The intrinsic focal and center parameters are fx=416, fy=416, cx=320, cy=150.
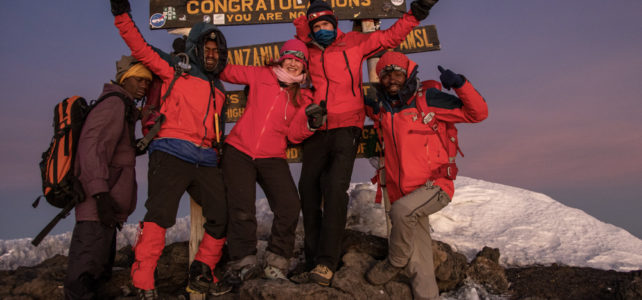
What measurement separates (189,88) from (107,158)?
1.34 metres

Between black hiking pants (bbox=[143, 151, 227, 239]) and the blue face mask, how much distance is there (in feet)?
7.65

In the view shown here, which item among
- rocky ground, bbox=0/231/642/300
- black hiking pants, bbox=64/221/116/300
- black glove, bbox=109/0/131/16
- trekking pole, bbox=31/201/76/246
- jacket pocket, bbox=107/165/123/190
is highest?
black glove, bbox=109/0/131/16

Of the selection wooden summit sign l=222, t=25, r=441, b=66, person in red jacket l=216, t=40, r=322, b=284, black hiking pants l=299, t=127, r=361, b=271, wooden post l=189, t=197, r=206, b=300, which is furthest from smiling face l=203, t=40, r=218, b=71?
wooden post l=189, t=197, r=206, b=300

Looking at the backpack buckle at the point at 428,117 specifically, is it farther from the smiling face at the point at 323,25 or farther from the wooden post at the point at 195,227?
the wooden post at the point at 195,227

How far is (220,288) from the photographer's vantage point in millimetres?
5473

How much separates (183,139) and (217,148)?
49 cm

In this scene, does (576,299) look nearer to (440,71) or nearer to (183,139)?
(440,71)

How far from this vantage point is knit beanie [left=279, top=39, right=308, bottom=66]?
5.68m

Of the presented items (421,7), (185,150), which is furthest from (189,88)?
(421,7)

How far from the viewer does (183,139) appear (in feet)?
Result: 17.6

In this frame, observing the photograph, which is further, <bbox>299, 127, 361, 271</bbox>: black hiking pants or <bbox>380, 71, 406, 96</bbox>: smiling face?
<bbox>380, 71, 406, 96</bbox>: smiling face

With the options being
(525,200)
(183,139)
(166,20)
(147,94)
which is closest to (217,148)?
(183,139)

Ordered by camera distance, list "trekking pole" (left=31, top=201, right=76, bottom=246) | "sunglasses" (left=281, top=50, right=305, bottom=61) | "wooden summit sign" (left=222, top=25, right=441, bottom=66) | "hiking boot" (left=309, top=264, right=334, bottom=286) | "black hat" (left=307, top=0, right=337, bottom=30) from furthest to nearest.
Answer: "wooden summit sign" (left=222, top=25, right=441, bottom=66)
"black hat" (left=307, top=0, right=337, bottom=30)
"sunglasses" (left=281, top=50, right=305, bottom=61)
"hiking boot" (left=309, top=264, right=334, bottom=286)
"trekking pole" (left=31, top=201, right=76, bottom=246)

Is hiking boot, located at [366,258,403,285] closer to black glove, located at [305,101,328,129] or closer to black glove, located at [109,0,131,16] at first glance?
black glove, located at [305,101,328,129]
